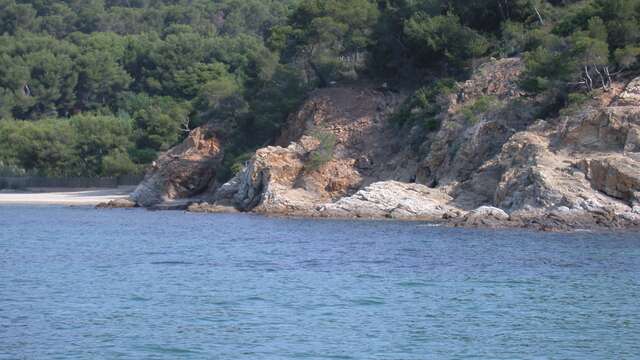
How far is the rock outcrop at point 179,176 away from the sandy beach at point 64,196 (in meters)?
3.41

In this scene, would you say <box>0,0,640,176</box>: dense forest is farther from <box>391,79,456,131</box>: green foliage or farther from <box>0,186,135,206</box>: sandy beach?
<box>0,186,135,206</box>: sandy beach

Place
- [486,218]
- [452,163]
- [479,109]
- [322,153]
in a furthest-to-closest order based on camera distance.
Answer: [322,153]
[479,109]
[452,163]
[486,218]

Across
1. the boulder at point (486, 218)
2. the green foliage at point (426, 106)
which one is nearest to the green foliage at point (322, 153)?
the green foliage at point (426, 106)

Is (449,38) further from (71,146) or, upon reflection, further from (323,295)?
(323,295)

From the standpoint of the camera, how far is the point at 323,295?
964 inches

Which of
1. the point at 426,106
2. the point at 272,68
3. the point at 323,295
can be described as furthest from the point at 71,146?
the point at 323,295

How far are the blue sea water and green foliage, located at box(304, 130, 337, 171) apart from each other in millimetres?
10137

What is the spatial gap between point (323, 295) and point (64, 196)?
142 ft

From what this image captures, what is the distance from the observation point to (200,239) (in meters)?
38.3

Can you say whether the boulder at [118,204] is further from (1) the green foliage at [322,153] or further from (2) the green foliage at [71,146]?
(2) the green foliage at [71,146]

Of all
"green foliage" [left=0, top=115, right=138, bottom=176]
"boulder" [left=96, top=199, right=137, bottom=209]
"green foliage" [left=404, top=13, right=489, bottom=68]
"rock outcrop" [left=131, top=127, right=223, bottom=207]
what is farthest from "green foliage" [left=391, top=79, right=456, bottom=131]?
"green foliage" [left=0, top=115, right=138, bottom=176]

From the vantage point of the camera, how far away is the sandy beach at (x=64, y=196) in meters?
61.8

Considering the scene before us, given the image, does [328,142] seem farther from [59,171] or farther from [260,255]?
[59,171]

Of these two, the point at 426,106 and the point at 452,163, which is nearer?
the point at 452,163
